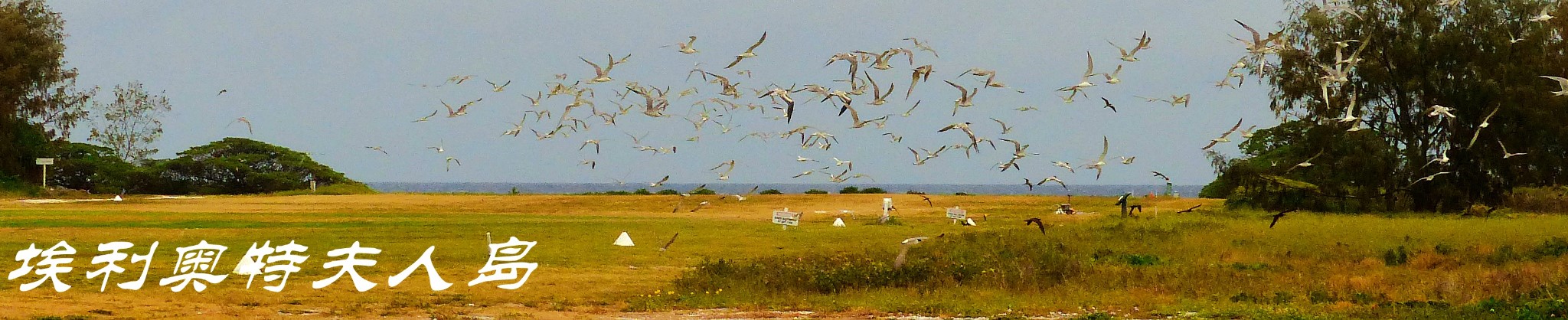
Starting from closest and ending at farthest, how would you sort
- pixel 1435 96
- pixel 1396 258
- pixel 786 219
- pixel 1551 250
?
pixel 1551 250, pixel 1396 258, pixel 786 219, pixel 1435 96

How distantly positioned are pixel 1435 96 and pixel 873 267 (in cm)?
3655

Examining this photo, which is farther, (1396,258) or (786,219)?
(786,219)

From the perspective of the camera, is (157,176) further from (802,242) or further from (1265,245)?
(1265,245)

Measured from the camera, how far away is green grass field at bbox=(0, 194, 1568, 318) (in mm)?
18531

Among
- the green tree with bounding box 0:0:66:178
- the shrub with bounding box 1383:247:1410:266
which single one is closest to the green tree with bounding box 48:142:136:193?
the green tree with bounding box 0:0:66:178

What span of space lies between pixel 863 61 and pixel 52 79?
70.0 meters

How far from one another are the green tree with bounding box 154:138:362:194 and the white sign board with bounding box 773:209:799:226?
53.2 m

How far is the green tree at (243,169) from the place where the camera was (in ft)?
275

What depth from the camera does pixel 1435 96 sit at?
165ft

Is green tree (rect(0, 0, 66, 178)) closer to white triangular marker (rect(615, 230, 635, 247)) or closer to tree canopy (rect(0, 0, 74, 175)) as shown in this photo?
tree canopy (rect(0, 0, 74, 175))

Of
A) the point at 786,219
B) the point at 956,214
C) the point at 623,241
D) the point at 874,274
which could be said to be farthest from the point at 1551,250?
the point at 786,219

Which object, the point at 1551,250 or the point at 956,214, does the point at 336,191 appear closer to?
the point at 956,214

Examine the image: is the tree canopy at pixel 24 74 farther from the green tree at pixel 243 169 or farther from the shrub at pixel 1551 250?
the shrub at pixel 1551 250

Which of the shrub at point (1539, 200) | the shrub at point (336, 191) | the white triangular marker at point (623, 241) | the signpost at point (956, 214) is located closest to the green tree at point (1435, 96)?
the shrub at point (1539, 200)
